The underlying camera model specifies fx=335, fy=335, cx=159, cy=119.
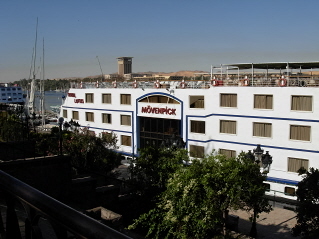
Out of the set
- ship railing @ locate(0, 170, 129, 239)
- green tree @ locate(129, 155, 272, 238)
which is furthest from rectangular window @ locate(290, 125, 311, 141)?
ship railing @ locate(0, 170, 129, 239)

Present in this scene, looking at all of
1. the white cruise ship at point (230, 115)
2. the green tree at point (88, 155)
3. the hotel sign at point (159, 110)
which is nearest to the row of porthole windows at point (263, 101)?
the white cruise ship at point (230, 115)

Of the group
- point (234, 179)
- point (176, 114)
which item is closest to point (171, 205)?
point (234, 179)

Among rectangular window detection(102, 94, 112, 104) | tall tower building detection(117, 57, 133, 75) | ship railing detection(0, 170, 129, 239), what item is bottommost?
rectangular window detection(102, 94, 112, 104)

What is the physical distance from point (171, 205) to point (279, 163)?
16.2 metres

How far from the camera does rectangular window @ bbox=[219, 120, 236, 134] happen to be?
2647 centimetres

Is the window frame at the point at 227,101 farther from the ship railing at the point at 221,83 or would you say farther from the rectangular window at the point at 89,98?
the rectangular window at the point at 89,98

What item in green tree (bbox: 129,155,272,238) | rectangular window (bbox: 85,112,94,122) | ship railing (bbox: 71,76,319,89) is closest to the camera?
green tree (bbox: 129,155,272,238)

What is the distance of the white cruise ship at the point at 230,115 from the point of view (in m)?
23.5

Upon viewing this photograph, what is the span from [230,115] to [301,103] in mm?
5368

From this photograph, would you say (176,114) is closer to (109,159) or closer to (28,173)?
(109,159)

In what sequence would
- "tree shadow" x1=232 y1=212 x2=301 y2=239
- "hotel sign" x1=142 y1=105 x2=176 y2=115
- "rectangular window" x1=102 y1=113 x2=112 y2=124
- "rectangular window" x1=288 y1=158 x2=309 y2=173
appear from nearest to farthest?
1. "tree shadow" x1=232 y1=212 x2=301 y2=239
2. "rectangular window" x1=288 y1=158 x2=309 y2=173
3. "hotel sign" x1=142 y1=105 x2=176 y2=115
4. "rectangular window" x1=102 y1=113 x2=112 y2=124

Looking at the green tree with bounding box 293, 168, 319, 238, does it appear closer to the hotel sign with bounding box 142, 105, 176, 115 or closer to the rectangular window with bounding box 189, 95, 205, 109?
the rectangular window with bounding box 189, 95, 205, 109

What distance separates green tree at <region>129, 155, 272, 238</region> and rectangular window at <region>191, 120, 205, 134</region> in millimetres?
17000

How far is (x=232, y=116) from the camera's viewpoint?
26391mm
